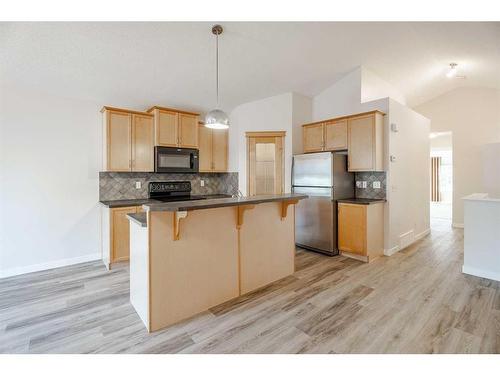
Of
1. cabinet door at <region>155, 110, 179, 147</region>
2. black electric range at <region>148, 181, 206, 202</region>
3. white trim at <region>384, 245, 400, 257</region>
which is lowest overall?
white trim at <region>384, 245, 400, 257</region>

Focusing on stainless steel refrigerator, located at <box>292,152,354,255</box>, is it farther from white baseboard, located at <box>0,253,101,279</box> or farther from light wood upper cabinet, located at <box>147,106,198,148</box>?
white baseboard, located at <box>0,253,101,279</box>

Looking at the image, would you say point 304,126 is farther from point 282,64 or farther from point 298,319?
point 298,319

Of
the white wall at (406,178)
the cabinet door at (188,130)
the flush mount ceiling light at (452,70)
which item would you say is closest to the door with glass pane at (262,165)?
the cabinet door at (188,130)

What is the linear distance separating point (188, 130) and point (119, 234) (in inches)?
78.8

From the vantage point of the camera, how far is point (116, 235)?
3.60 metres

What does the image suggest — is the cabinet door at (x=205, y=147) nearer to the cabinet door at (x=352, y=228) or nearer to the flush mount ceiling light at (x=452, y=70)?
the cabinet door at (x=352, y=228)

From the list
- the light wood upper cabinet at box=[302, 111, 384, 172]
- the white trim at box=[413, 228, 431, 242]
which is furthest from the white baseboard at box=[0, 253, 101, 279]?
the white trim at box=[413, 228, 431, 242]

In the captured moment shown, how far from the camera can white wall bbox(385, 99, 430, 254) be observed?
4039mm

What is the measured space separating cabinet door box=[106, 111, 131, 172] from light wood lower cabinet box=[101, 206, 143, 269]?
66 cm

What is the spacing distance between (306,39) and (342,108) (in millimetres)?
1583

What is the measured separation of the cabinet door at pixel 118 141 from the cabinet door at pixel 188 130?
804mm

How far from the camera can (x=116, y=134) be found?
150 inches
